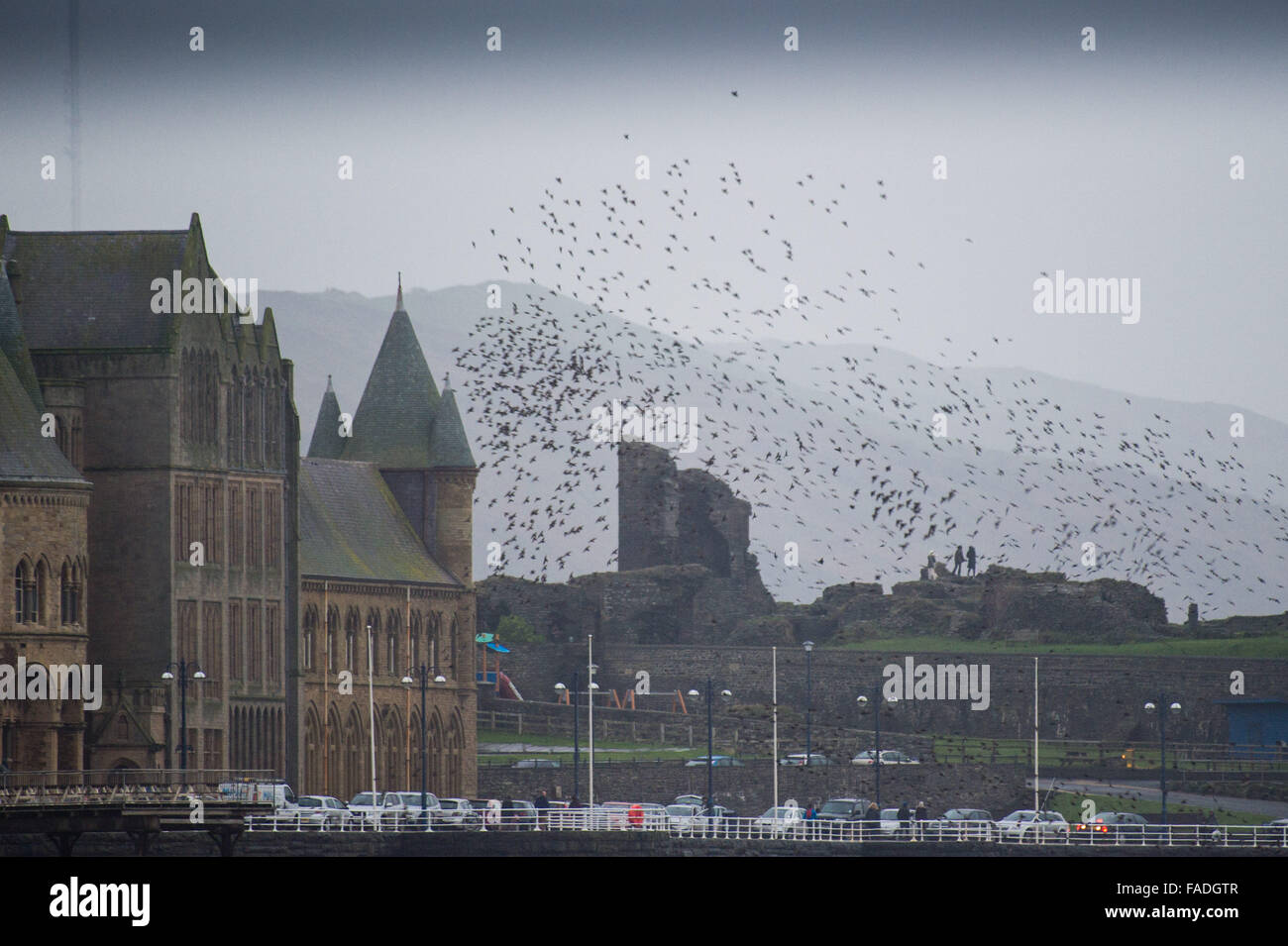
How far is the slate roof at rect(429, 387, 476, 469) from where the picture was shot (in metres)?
133

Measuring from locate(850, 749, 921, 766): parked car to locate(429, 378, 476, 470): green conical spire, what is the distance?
56.8 ft

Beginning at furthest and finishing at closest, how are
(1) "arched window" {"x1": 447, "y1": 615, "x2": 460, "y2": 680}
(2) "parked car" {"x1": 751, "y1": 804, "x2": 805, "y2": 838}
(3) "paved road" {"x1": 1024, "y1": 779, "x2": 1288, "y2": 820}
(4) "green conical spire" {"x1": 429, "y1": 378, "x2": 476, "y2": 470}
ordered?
(4) "green conical spire" {"x1": 429, "y1": 378, "x2": 476, "y2": 470} < (1) "arched window" {"x1": 447, "y1": 615, "x2": 460, "y2": 680} < (3) "paved road" {"x1": 1024, "y1": 779, "x2": 1288, "y2": 820} < (2) "parked car" {"x1": 751, "y1": 804, "x2": 805, "y2": 838}

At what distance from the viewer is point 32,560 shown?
344 feet

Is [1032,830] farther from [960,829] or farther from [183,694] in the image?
[183,694]

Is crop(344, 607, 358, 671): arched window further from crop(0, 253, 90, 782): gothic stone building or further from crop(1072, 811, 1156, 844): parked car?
crop(1072, 811, 1156, 844): parked car

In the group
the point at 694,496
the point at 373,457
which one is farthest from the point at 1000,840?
the point at 694,496

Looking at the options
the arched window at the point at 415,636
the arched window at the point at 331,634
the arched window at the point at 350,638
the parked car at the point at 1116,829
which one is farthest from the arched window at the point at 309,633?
the parked car at the point at 1116,829

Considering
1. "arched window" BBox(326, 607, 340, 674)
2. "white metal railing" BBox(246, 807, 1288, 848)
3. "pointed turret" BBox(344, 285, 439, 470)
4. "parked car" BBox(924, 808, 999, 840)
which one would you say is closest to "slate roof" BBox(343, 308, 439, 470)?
"pointed turret" BBox(344, 285, 439, 470)

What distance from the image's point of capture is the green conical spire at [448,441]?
133 metres

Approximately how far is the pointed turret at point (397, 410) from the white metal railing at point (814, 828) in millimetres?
33392

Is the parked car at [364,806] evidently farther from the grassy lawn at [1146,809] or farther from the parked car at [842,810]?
the grassy lawn at [1146,809]

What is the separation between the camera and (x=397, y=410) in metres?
134

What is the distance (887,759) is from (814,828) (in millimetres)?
26356
